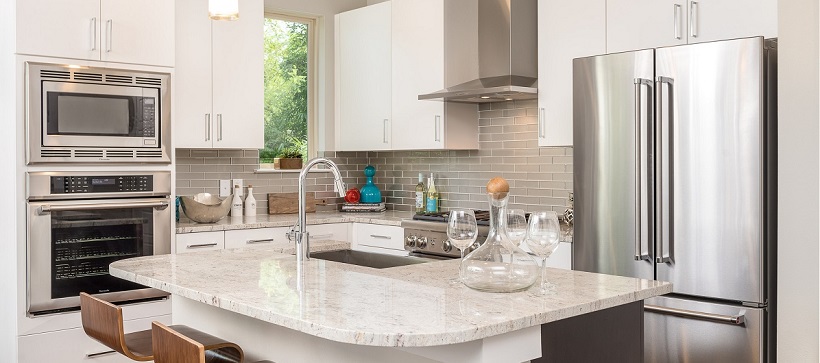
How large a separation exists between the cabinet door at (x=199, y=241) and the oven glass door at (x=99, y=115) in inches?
22.8

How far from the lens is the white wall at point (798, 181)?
2707 mm

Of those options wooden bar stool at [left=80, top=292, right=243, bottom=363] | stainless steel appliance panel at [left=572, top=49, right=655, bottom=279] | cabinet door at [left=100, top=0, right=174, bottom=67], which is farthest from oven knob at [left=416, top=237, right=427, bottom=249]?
wooden bar stool at [left=80, top=292, right=243, bottom=363]

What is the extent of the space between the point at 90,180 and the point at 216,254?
133cm

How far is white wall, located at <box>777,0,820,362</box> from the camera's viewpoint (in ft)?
8.88

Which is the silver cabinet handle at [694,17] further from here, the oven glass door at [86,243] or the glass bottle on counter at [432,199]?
the oven glass door at [86,243]

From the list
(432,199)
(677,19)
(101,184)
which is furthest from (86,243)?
(677,19)

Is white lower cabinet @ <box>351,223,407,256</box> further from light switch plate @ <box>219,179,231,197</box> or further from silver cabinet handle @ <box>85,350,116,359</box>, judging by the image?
silver cabinet handle @ <box>85,350,116,359</box>

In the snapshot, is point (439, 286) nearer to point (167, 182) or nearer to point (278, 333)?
point (278, 333)

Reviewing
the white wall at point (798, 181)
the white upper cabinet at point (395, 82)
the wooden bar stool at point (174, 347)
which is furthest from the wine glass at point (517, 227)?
the white upper cabinet at point (395, 82)

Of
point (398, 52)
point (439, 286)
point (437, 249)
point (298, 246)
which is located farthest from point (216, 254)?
point (398, 52)

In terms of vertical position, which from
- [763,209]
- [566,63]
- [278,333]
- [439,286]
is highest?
[566,63]

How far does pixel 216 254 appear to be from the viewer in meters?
3.15

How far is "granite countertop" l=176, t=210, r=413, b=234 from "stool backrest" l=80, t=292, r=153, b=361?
1.69m

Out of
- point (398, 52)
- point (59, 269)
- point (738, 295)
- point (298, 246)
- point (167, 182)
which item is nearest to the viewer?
point (298, 246)
